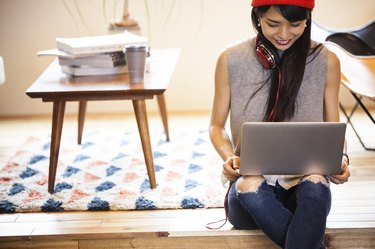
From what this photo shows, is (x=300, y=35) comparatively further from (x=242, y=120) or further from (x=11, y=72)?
(x=11, y=72)

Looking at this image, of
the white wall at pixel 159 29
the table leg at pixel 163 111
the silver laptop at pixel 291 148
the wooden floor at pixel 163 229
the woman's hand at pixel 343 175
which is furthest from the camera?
the white wall at pixel 159 29

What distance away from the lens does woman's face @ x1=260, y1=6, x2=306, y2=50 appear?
1.68 m

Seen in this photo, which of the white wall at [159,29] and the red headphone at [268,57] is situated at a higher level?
the red headphone at [268,57]

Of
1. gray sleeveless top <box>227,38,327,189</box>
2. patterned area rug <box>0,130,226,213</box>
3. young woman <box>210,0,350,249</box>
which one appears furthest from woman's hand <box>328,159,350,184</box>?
patterned area rug <box>0,130,226,213</box>

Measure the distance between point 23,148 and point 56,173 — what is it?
0.41 m

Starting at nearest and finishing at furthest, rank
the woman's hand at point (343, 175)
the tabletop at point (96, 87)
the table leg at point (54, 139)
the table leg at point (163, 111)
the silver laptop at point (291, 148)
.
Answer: the silver laptop at point (291, 148)
the woman's hand at point (343, 175)
the tabletop at point (96, 87)
the table leg at point (54, 139)
the table leg at point (163, 111)

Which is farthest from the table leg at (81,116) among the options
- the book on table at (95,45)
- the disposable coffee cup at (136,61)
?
the disposable coffee cup at (136,61)

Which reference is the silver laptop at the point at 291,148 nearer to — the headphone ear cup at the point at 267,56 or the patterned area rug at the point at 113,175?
the headphone ear cup at the point at 267,56

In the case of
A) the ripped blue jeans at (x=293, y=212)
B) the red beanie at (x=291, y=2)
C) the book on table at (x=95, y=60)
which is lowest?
the ripped blue jeans at (x=293, y=212)

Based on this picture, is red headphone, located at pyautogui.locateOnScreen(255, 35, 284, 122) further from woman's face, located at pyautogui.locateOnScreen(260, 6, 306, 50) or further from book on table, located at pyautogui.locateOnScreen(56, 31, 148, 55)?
book on table, located at pyautogui.locateOnScreen(56, 31, 148, 55)

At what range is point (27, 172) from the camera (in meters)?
2.56

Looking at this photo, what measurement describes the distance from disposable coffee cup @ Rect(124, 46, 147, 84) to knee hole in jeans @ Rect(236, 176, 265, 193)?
717 millimetres

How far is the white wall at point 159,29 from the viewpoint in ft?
10.7

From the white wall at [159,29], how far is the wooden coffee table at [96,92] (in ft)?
2.84
